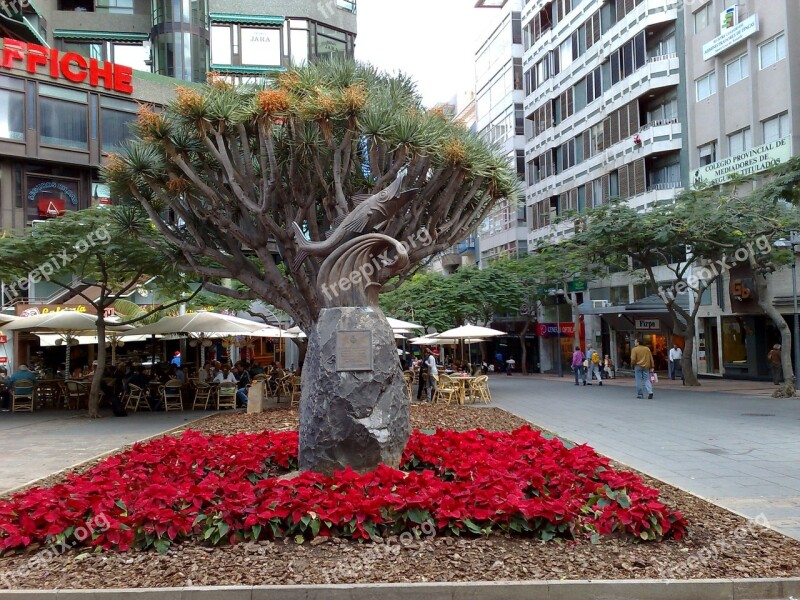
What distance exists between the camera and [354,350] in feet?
27.2

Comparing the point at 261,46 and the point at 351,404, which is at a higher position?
the point at 261,46

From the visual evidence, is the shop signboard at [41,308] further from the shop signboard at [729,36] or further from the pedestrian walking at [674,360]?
the shop signboard at [729,36]

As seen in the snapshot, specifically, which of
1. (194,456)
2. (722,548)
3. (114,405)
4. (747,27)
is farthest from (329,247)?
(747,27)

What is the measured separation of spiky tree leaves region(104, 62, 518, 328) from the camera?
1455 cm

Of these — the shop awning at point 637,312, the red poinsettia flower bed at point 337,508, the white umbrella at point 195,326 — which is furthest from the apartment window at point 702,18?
the red poinsettia flower bed at point 337,508

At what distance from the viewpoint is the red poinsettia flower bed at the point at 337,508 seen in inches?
257

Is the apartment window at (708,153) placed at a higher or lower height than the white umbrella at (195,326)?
higher

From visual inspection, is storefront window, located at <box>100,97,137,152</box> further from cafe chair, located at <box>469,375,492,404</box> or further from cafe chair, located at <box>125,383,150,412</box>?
cafe chair, located at <box>469,375,492,404</box>

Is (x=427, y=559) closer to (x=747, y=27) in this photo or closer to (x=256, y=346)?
(x=747, y=27)

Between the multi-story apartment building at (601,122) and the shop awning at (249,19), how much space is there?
16.9 meters

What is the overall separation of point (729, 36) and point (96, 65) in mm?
26716

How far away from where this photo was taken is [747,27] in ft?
95.0

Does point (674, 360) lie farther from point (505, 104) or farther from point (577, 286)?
point (505, 104)

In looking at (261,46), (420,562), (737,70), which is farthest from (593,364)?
(420,562)
